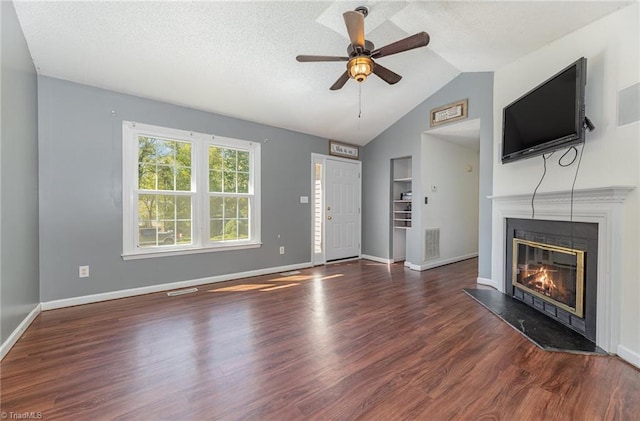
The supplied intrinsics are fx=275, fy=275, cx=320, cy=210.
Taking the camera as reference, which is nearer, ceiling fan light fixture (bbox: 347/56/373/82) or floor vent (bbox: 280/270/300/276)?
ceiling fan light fixture (bbox: 347/56/373/82)

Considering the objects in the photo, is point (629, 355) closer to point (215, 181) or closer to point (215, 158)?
point (215, 181)

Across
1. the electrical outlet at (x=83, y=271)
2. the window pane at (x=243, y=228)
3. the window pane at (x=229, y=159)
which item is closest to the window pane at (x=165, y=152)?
the window pane at (x=229, y=159)

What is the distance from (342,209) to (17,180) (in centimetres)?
433

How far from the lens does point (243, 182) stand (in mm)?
4270

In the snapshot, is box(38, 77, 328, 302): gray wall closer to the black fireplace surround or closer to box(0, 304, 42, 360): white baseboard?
box(0, 304, 42, 360): white baseboard

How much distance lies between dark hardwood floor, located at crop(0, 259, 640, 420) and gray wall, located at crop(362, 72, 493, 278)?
1675 mm

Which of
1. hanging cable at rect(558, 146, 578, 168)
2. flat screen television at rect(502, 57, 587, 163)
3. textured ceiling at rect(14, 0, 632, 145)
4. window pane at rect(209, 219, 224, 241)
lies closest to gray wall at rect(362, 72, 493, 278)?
textured ceiling at rect(14, 0, 632, 145)

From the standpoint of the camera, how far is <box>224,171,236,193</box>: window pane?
409 centimetres

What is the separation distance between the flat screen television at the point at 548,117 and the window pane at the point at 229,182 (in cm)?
358

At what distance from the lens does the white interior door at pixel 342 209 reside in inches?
Result: 206

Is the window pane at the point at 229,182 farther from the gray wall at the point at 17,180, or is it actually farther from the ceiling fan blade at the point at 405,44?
the ceiling fan blade at the point at 405,44

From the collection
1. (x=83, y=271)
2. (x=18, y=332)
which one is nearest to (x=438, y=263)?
(x=83, y=271)

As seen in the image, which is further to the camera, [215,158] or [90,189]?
[215,158]

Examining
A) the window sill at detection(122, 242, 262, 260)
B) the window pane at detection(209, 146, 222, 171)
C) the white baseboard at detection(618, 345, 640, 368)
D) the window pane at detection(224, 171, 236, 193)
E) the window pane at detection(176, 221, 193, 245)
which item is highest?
the window pane at detection(209, 146, 222, 171)
